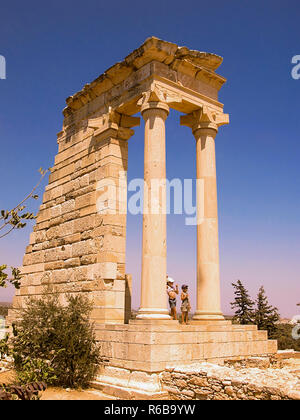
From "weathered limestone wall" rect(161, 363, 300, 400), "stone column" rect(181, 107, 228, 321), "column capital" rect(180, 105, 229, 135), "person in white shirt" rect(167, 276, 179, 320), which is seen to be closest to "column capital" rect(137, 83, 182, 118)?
"column capital" rect(180, 105, 229, 135)

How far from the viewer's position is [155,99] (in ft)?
40.9

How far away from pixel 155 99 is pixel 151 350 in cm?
696

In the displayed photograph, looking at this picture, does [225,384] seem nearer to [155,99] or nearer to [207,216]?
[207,216]

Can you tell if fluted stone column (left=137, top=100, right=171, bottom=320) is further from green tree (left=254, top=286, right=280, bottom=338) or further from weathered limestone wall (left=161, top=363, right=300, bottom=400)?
green tree (left=254, top=286, right=280, bottom=338)

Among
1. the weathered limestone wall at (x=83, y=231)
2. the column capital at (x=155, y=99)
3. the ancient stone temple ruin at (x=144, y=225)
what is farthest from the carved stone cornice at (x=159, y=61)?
the weathered limestone wall at (x=83, y=231)

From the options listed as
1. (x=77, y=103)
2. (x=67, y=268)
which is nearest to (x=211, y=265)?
(x=67, y=268)

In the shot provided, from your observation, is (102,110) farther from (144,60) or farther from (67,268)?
(67,268)

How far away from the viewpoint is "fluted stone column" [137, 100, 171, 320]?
11297 mm

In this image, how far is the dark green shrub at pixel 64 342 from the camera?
35.6 feet

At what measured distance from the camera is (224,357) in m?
11.6

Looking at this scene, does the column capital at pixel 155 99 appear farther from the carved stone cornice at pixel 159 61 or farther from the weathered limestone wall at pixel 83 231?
the weathered limestone wall at pixel 83 231

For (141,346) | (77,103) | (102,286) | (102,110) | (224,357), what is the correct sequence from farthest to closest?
(77,103) < (102,110) < (102,286) < (224,357) < (141,346)
